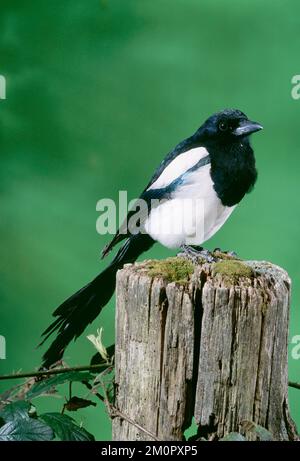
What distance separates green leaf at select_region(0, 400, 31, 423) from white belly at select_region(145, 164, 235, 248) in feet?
2.53

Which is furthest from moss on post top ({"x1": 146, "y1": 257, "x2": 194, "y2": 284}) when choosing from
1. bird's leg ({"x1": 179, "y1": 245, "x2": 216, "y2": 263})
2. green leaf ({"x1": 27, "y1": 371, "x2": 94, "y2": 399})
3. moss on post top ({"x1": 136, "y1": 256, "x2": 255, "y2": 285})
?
bird's leg ({"x1": 179, "y1": 245, "x2": 216, "y2": 263})

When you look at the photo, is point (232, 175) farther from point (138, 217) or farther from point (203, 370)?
point (203, 370)

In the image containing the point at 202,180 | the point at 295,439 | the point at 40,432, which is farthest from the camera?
the point at 202,180

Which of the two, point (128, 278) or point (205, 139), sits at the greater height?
point (205, 139)

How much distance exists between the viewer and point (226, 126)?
5.28ft

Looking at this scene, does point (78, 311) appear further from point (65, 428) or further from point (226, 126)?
point (226, 126)

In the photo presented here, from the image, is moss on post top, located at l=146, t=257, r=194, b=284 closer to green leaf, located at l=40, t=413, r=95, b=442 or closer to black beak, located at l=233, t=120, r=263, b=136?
green leaf, located at l=40, t=413, r=95, b=442

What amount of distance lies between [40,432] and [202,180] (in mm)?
888

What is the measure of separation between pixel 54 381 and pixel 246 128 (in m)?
0.89

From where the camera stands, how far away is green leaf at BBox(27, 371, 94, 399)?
34.2 inches

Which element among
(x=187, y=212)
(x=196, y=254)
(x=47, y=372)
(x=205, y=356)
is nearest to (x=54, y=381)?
(x=47, y=372)

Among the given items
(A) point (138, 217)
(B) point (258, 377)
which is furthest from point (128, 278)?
(A) point (138, 217)

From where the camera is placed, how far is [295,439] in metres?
0.91

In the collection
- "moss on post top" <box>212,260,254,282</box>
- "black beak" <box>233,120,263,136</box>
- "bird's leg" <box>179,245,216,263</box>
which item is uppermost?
"black beak" <box>233,120,263,136</box>
